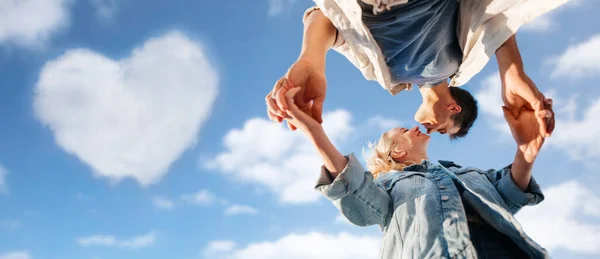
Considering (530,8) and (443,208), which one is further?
(443,208)

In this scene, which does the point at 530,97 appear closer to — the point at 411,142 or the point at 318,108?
the point at 318,108

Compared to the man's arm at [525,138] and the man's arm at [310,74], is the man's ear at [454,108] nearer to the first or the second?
the man's arm at [525,138]

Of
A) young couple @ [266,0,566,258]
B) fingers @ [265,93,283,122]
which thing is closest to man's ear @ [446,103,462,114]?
young couple @ [266,0,566,258]

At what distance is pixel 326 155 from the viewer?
7.11 feet

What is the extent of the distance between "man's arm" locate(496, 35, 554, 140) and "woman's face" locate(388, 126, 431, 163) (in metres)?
1.14

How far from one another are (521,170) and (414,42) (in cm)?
87

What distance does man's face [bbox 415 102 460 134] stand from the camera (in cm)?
282

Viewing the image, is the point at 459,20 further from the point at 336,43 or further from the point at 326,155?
the point at 326,155

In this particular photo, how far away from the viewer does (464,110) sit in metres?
3.02

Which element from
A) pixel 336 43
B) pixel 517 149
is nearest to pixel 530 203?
pixel 517 149

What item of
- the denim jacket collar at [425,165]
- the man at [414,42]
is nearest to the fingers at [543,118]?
the man at [414,42]

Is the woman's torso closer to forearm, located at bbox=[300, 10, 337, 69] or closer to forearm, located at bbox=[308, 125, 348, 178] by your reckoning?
forearm, located at bbox=[308, 125, 348, 178]

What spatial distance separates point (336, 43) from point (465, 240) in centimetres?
94

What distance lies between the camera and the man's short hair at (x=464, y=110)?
2.96m
